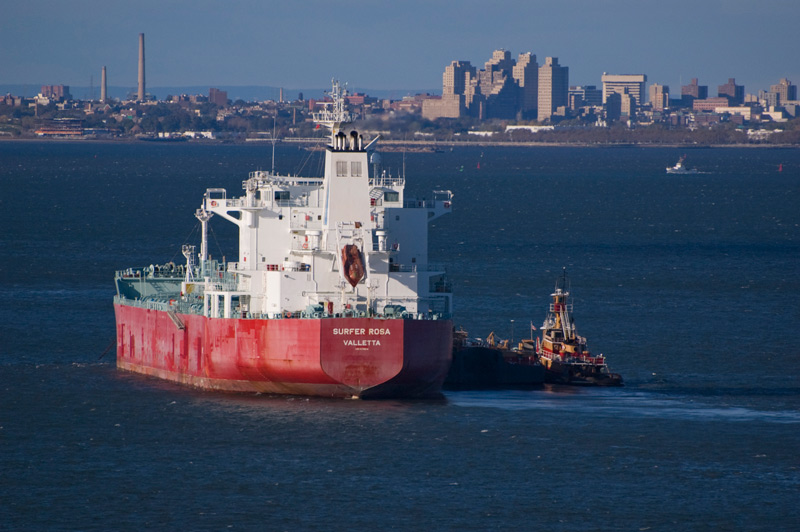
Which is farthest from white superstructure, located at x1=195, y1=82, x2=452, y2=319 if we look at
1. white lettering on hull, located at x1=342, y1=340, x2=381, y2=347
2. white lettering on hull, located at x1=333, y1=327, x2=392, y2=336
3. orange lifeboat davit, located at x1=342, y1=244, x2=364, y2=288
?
white lettering on hull, located at x1=342, y1=340, x2=381, y2=347

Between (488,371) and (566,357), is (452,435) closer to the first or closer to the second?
(488,371)

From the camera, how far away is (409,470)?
4366cm

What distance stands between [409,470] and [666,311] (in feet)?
118

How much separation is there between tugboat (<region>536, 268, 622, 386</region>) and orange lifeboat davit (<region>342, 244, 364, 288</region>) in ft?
32.6

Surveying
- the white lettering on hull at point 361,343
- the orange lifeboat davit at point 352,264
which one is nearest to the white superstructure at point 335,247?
the orange lifeboat davit at point 352,264

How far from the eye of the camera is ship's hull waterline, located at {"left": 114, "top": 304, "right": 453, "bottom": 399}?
49938 millimetres

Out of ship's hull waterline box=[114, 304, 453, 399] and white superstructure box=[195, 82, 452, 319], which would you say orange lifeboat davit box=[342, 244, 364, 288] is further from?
ship's hull waterline box=[114, 304, 453, 399]

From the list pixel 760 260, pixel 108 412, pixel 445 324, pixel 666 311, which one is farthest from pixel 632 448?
pixel 760 260

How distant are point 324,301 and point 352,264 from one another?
178 cm

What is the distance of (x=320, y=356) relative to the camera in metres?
50.2

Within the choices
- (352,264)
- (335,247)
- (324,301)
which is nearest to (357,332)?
(352,264)

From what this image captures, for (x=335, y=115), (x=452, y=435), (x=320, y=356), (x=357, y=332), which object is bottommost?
(x=452, y=435)

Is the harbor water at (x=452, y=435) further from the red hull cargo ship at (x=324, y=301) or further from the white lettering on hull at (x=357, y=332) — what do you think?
the white lettering on hull at (x=357, y=332)

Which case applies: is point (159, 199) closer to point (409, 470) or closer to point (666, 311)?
point (666, 311)
